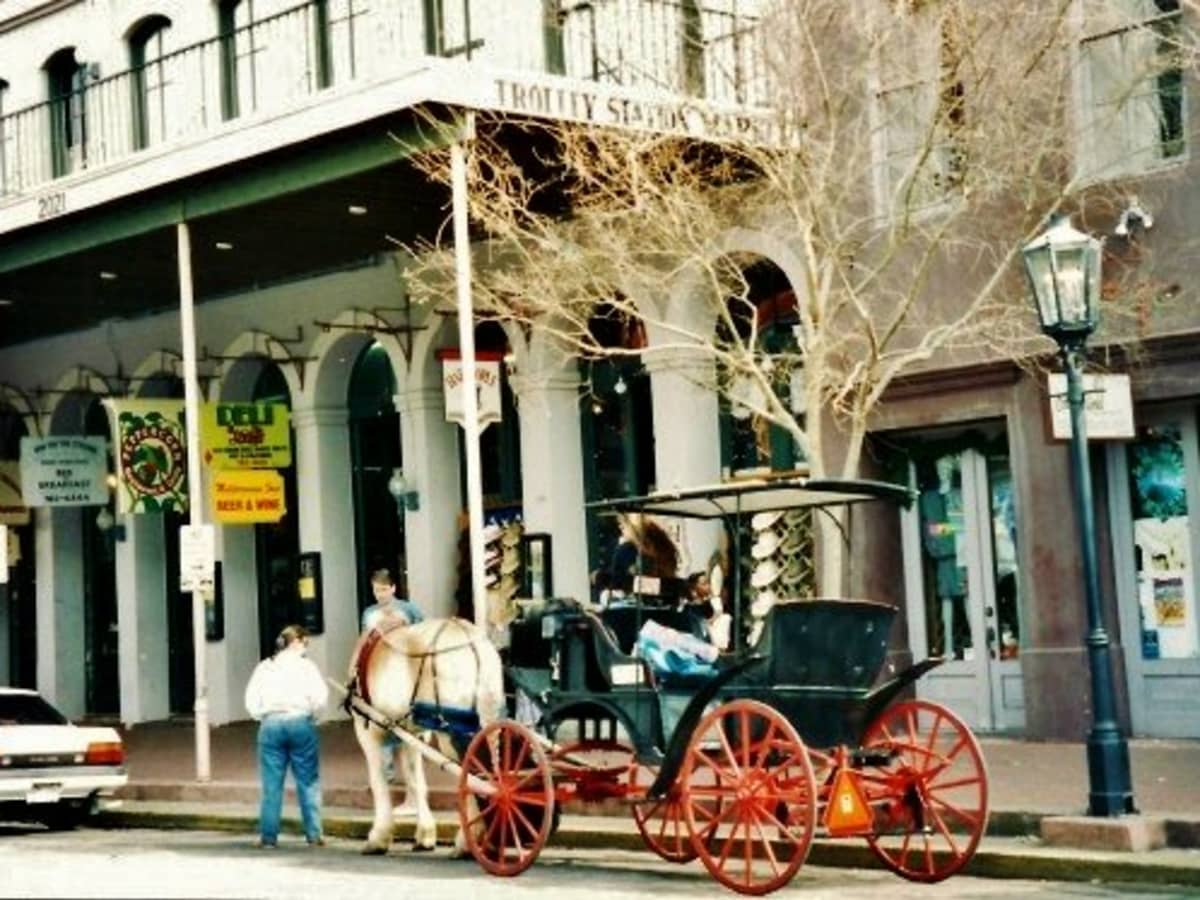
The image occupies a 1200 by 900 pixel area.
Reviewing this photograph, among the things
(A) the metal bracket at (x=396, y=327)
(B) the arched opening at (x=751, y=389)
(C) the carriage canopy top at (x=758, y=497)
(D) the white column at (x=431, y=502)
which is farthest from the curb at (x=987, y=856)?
(A) the metal bracket at (x=396, y=327)

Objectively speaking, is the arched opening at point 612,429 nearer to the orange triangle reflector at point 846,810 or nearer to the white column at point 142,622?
the white column at point 142,622

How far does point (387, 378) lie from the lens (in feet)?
81.1

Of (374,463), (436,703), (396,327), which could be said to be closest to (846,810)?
(436,703)

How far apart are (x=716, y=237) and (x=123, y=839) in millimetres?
7354

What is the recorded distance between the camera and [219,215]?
19.9 metres

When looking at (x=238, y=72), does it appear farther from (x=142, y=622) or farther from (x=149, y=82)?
(x=142, y=622)

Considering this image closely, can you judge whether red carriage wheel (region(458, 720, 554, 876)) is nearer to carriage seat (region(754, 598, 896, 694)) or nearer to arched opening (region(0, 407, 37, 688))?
carriage seat (region(754, 598, 896, 694))

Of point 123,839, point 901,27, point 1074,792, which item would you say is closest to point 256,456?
point 123,839

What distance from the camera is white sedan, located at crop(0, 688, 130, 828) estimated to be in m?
17.1

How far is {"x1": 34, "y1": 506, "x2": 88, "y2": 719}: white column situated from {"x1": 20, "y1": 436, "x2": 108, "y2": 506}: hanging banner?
1826 millimetres

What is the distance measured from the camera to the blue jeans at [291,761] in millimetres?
14953

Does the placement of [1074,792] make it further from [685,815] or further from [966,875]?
[685,815]

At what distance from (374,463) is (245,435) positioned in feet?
5.46

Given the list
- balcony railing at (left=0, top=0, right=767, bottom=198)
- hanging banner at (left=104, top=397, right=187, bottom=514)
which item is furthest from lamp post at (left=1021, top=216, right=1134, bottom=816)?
hanging banner at (left=104, top=397, right=187, bottom=514)
